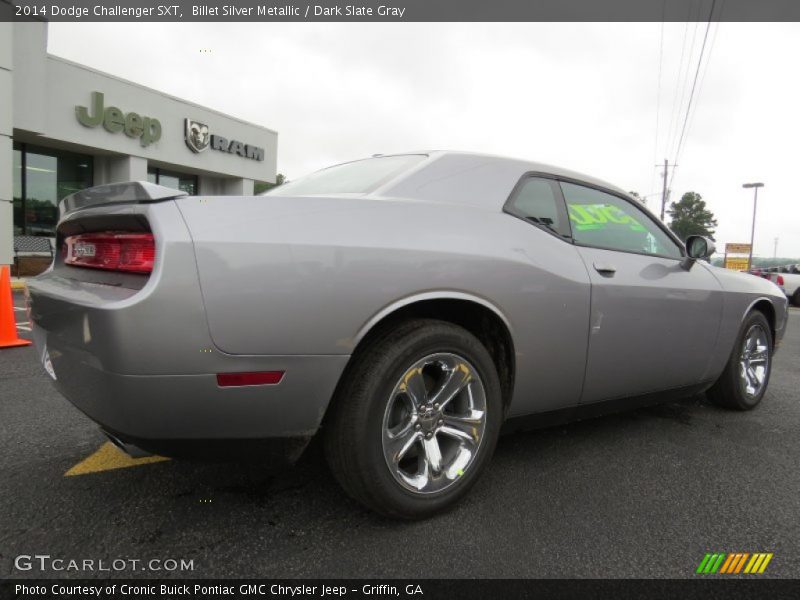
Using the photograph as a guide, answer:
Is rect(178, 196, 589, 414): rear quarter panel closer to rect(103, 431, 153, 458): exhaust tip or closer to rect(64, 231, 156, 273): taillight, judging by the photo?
rect(64, 231, 156, 273): taillight

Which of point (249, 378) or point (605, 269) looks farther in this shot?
point (605, 269)

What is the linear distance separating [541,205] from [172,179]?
1788 centimetres

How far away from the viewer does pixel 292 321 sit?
1650 mm

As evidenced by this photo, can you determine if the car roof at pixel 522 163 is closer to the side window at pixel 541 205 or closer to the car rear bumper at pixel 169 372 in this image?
the side window at pixel 541 205

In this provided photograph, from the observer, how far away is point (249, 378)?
1.62 meters

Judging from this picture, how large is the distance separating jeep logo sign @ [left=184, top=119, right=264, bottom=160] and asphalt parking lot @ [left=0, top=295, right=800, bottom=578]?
51.5ft

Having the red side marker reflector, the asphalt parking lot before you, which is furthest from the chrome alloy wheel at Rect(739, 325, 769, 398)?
the red side marker reflector

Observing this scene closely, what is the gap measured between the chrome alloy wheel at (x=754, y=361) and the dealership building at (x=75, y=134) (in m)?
13.6

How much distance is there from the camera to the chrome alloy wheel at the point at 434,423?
1928 mm

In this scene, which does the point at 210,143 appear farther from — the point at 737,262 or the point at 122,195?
the point at 737,262

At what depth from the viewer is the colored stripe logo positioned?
5.80 ft

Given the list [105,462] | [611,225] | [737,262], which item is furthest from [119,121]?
[737,262]
